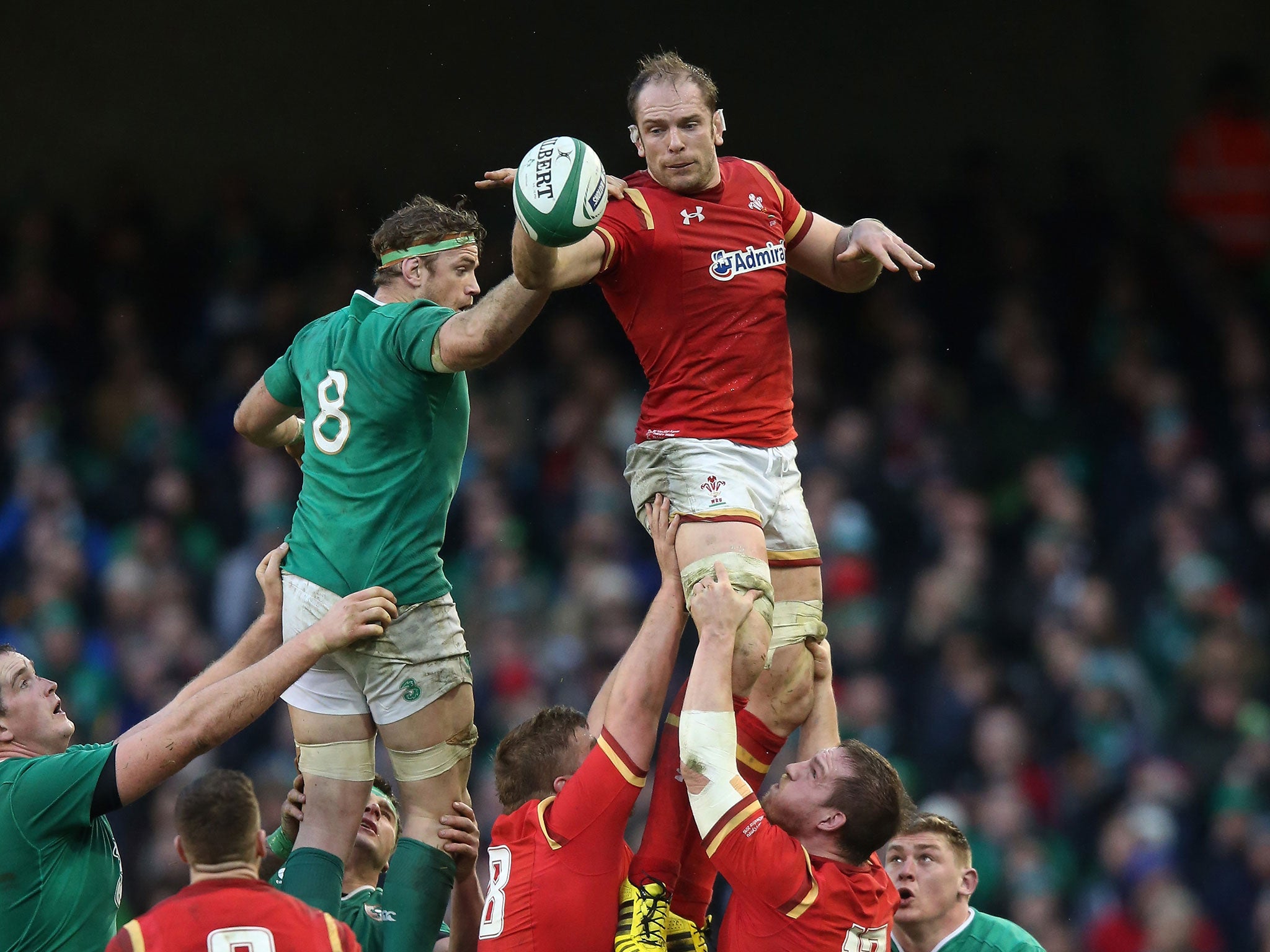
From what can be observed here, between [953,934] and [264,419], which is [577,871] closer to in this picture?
[953,934]

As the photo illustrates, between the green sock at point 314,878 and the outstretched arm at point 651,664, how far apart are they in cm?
93

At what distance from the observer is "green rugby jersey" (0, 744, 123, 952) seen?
15.4 feet

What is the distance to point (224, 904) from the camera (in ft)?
14.0

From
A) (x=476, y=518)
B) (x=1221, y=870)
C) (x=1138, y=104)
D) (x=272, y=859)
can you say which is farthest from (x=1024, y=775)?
(x=1138, y=104)

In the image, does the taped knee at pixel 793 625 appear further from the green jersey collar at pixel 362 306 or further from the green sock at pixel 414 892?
the green jersey collar at pixel 362 306

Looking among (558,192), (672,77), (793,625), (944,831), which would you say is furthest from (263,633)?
(944,831)

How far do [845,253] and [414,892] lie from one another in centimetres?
244

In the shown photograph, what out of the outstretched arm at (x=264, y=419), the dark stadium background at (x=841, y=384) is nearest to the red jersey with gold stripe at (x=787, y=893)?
the outstretched arm at (x=264, y=419)

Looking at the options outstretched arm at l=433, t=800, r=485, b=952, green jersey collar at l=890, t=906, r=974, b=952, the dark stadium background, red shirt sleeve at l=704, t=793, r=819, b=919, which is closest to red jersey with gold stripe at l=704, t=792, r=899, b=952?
red shirt sleeve at l=704, t=793, r=819, b=919

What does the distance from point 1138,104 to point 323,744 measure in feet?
34.4

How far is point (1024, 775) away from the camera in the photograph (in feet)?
32.3

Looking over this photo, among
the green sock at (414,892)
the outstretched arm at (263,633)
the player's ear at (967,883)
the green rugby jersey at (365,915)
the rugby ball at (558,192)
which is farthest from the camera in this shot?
the player's ear at (967,883)

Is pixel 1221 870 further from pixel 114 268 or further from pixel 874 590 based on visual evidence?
pixel 114 268

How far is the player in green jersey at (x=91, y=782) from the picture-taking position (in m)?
4.68
